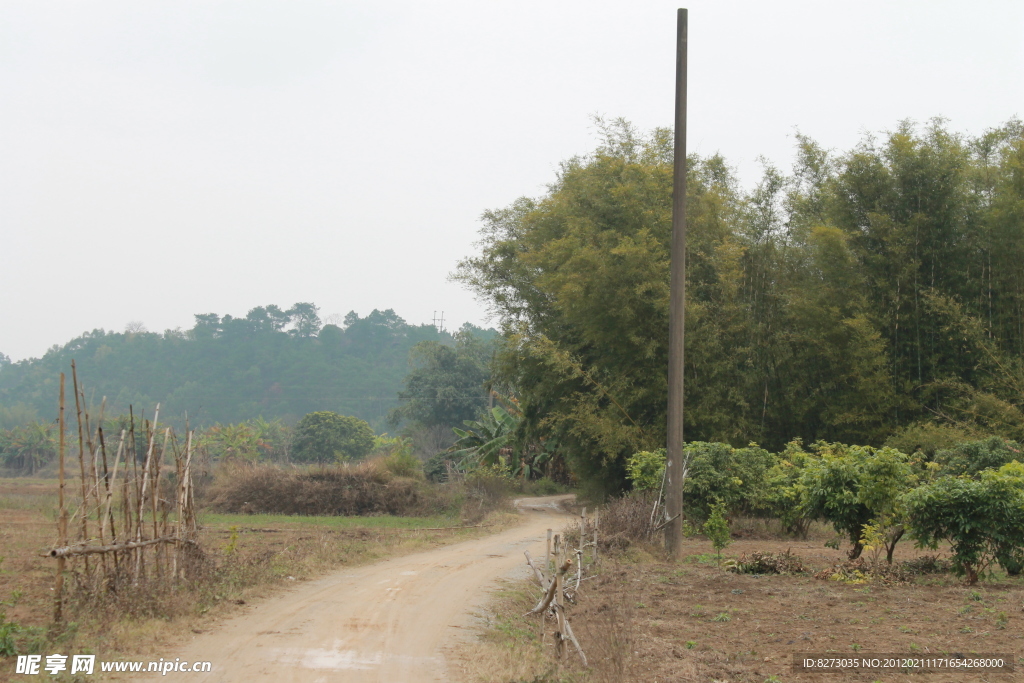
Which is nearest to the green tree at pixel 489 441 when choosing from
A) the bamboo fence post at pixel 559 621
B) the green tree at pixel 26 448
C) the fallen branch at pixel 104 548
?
the fallen branch at pixel 104 548

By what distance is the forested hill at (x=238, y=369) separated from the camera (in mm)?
59906

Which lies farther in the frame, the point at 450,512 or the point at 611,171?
the point at 450,512

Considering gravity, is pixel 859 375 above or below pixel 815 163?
below

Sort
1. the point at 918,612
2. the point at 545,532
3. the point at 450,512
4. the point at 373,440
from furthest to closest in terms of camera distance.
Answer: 1. the point at 373,440
2. the point at 450,512
3. the point at 545,532
4. the point at 918,612

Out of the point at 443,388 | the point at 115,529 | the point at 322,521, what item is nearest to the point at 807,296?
the point at 322,521

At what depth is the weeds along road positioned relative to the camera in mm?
5727

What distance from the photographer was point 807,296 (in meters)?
16.1

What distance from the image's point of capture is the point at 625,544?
11430mm

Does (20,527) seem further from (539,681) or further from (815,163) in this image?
(815,163)

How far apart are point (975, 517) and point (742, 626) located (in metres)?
3.21

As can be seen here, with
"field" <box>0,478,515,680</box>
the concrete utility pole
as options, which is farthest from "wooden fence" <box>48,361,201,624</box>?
the concrete utility pole

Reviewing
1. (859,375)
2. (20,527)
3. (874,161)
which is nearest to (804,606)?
(859,375)

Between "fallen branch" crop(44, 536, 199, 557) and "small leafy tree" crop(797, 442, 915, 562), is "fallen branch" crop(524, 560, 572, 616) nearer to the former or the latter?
"fallen branch" crop(44, 536, 199, 557)

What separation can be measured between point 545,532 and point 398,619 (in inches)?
355
